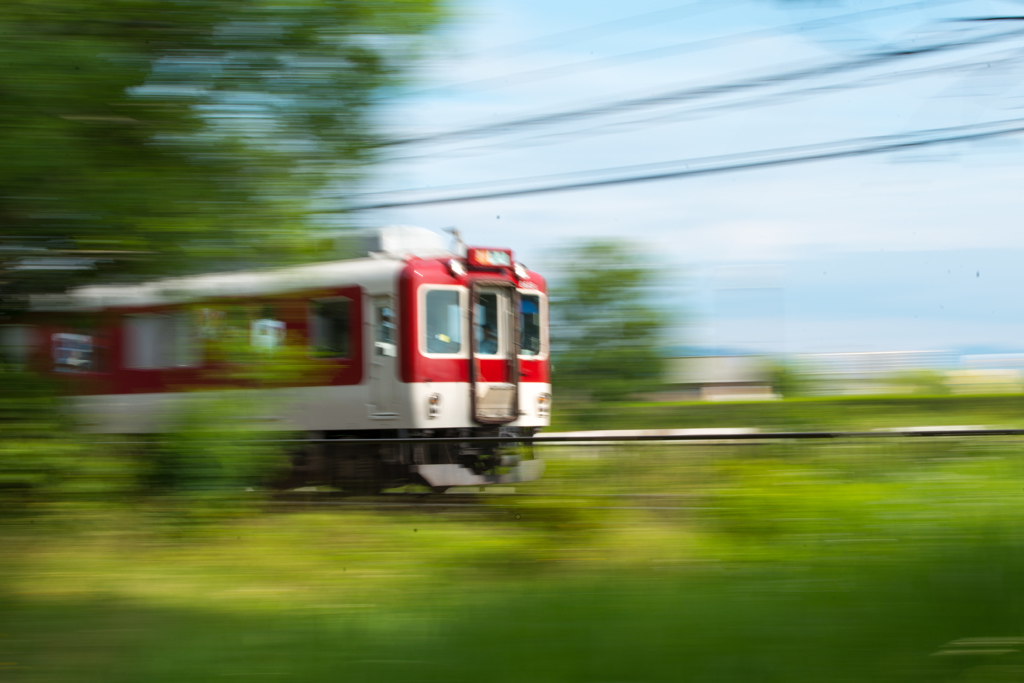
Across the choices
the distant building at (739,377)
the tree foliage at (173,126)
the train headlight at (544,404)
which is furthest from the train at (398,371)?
the distant building at (739,377)

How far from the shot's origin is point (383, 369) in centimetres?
958

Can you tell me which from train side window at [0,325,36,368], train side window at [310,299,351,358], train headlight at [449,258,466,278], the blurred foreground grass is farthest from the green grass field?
train headlight at [449,258,466,278]

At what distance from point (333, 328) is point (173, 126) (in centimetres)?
505

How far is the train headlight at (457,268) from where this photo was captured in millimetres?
10180

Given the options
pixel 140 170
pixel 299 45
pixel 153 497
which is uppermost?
pixel 299 45

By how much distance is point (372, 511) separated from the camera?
760 cm

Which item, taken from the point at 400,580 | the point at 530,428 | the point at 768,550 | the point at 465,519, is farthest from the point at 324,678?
the point at 530,428

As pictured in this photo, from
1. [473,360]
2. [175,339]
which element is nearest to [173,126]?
[175,339]

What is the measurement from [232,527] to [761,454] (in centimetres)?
389

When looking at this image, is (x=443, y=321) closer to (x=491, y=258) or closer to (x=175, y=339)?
(x=491, y=258)

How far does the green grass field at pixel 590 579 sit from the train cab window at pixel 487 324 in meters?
3.25

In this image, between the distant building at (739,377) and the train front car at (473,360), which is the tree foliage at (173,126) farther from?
the distant building at (739,377)

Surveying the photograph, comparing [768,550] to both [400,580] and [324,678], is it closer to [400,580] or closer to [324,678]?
[400,580]

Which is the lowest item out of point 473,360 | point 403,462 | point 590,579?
point 590,579
